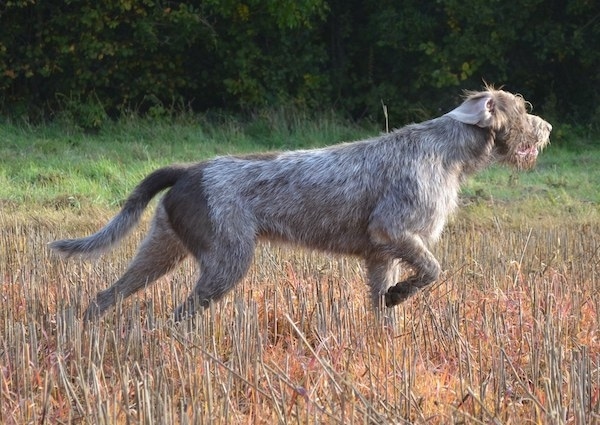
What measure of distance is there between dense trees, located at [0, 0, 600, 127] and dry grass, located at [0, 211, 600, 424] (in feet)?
37.8

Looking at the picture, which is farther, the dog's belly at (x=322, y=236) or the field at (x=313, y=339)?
the dog's belly at (x=322, y=236)

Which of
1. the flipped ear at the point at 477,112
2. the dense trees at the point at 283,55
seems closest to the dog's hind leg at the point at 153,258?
the flipped ear at the point at 477,112

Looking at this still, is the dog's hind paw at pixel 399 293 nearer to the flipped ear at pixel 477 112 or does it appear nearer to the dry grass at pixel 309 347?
the dry grass at pixel 309 347

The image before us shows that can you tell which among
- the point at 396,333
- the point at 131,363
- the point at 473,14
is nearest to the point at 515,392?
the point at 396,333

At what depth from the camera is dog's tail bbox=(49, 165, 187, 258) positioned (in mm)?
7227

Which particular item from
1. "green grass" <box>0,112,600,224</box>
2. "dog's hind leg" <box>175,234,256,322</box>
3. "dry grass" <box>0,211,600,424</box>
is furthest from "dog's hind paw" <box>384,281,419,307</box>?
"green grass" <box>0,112,600,224</box>

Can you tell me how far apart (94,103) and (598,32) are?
9.13 meters

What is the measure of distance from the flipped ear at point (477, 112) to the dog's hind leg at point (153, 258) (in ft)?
6.74

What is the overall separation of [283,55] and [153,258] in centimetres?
1452

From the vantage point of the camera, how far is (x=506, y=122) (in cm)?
768

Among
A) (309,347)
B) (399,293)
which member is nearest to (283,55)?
(399,293)

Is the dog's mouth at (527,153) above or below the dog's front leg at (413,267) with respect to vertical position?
above

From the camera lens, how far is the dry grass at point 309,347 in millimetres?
4570

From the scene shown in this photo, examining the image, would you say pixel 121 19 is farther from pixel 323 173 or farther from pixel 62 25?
pixel 323 173
